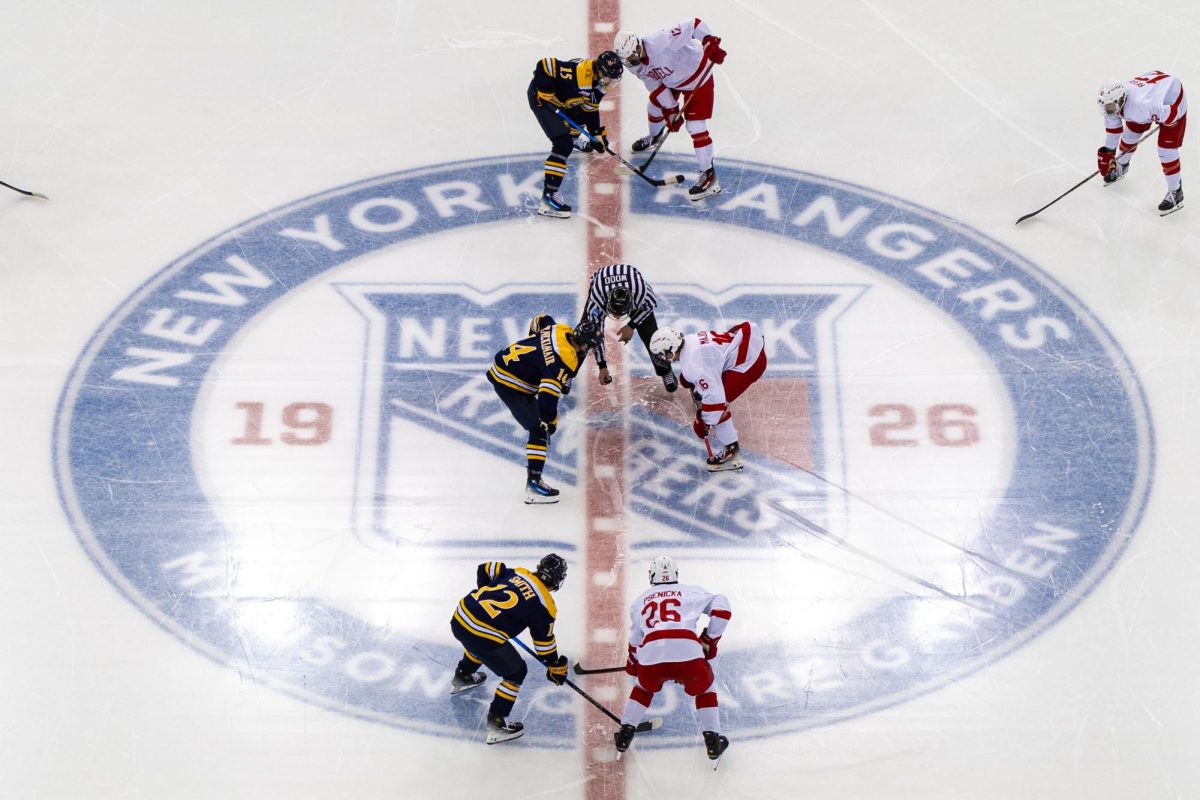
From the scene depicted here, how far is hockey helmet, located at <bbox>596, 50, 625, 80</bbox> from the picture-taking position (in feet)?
24.7

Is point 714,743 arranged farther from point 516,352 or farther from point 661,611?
point 516,352

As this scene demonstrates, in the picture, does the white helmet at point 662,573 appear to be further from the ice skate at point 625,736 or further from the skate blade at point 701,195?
the skate blade at point 701,195

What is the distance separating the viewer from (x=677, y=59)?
7.82 m

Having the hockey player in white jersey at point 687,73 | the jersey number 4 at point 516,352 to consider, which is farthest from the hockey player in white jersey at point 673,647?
the hockey player in white jersey at point 687,73

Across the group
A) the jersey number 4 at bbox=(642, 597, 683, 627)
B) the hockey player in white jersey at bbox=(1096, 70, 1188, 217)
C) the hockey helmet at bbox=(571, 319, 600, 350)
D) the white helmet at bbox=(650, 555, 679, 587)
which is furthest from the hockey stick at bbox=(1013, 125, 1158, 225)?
the jersey number 4 at bbox=(642, 597, 683, 627)

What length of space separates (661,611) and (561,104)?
3.02 m

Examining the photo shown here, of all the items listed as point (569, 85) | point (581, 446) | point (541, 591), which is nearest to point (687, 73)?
point (569, 85)

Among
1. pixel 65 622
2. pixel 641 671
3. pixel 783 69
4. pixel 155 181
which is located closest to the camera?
pixel 641 671

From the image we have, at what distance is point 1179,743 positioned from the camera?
5867 millimetres

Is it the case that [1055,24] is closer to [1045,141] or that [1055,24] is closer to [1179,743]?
[1045,141]

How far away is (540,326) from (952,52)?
11.1 feet

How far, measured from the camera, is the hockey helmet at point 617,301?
681 centimetres

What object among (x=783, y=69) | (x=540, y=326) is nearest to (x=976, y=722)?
(x=540, y=326)

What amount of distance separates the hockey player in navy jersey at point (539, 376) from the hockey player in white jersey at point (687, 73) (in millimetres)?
1631
